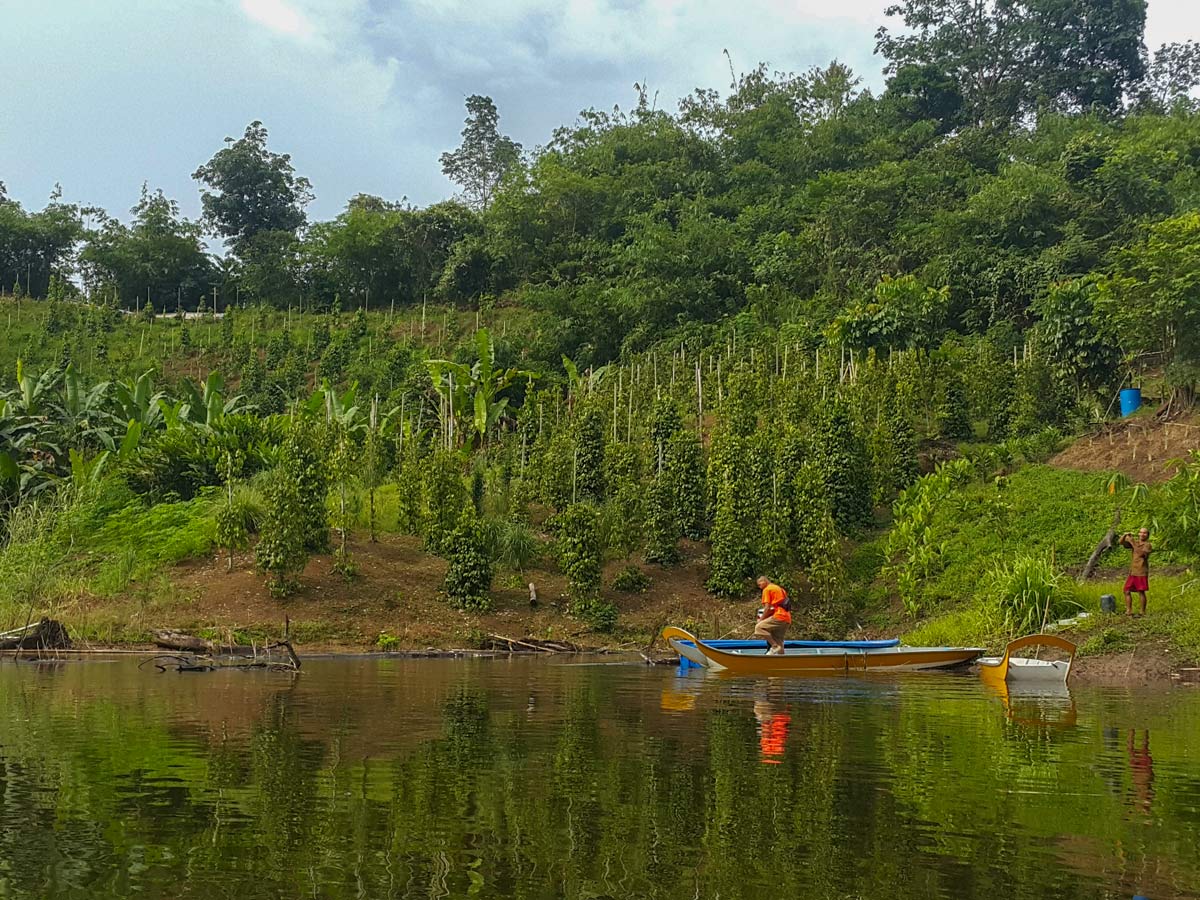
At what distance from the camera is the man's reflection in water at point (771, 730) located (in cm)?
932

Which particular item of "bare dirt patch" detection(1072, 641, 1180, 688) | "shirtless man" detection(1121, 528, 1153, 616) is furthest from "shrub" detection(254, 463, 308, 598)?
"shirtless man" detection(1121, 528, 1153, 616)

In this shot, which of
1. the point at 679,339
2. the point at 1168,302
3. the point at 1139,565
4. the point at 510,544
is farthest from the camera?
the point at 679,339

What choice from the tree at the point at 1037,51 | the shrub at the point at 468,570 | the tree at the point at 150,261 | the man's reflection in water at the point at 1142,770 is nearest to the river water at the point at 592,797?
the man's reflection in water at the point at 1142,770

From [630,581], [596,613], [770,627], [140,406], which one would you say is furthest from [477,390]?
[770,627]

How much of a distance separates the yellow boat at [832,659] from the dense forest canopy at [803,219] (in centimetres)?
1395

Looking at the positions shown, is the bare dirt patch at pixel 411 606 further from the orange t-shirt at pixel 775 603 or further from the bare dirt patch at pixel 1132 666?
the bare dirt patch at pixel 1132 666

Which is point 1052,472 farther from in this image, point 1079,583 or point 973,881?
point 973,881

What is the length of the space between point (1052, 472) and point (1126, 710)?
1519 centimetres

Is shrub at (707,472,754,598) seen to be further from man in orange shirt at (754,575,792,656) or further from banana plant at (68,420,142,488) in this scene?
banana plant at (68,420,142,488)

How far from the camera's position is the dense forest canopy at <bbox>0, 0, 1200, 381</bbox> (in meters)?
38.2

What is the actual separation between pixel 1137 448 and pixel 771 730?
1994cm

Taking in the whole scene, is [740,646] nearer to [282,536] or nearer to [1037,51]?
[282,536]

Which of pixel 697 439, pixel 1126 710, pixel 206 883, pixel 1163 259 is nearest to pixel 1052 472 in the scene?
pixel 1163 259

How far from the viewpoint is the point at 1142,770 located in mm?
8672
